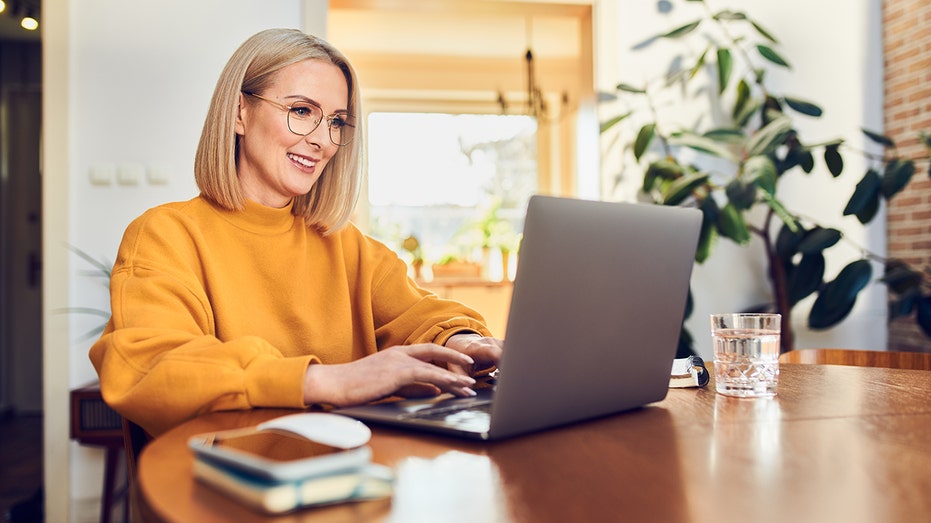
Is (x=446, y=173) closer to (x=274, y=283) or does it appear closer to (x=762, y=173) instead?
(x=762, y=173)

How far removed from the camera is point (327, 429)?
73 centimetres

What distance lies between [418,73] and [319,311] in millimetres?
5765

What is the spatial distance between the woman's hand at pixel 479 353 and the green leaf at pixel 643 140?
236 cm

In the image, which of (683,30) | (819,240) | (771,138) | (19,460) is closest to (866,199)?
(819,240)

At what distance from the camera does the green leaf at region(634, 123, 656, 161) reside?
3475 millimetres

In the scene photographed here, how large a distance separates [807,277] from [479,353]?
2597 millimetres

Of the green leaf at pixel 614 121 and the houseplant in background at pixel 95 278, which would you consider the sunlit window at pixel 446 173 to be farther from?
the houseplant in background at pixel 95 278

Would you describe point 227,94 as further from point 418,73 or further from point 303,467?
point 418,73

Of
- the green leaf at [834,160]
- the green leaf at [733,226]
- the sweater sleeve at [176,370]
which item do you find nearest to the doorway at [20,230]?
the green leaf at [733,226]

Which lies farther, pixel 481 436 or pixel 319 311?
pixel 319 311

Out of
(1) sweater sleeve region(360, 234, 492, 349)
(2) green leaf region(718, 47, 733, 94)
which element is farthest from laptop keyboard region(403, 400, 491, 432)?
(2) green leaf region(718, 47, 733, 94)

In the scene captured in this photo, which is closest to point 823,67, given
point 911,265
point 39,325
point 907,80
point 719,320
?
point 907,80

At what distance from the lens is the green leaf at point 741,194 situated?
3156mm

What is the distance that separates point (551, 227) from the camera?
81cm
